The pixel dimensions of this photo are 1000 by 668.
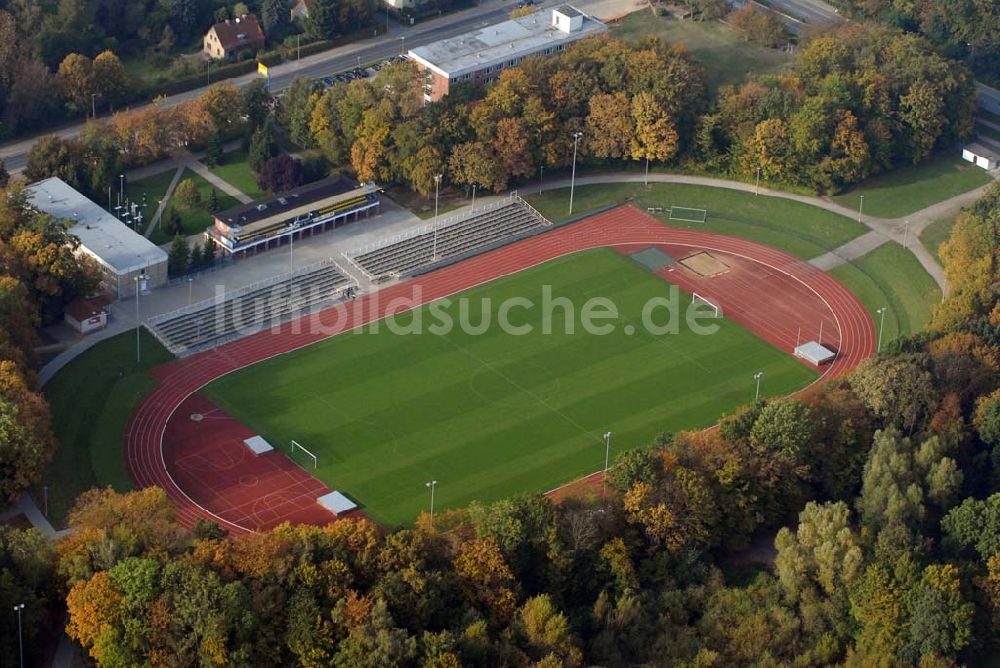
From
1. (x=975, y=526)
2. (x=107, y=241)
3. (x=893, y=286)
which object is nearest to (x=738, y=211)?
(x=893, y=286)

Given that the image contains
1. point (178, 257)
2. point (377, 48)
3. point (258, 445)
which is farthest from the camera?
point (377, 48)

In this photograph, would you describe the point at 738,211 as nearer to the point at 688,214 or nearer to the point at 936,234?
the point at 688,214

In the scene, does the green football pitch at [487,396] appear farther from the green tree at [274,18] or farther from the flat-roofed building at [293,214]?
the green tree at [274,18]

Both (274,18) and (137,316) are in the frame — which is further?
(274,18)

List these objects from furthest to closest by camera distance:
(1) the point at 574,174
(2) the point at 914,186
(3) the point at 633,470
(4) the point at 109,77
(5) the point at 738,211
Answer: (4) the point at 109,77 < (2) the point at 914,186 < (1) the point at 574,174 < (5) the point at 738,211 < (3) the point at 633,470

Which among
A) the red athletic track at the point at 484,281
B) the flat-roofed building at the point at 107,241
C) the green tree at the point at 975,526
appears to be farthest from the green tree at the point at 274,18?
the green tree at the point at 975,526

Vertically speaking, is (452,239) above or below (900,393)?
below
